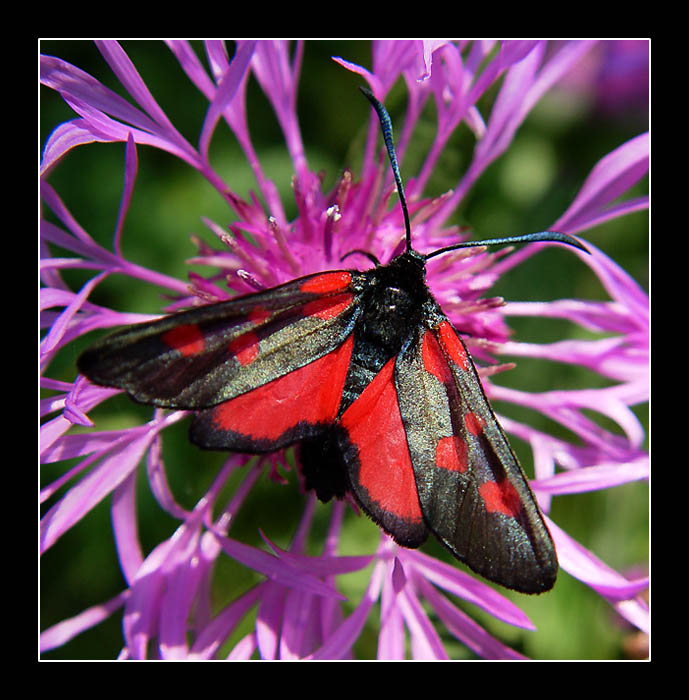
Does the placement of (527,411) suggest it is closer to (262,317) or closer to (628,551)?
(628,551)

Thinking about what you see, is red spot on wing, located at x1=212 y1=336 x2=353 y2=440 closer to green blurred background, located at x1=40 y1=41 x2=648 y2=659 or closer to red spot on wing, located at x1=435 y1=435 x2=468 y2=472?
red spot on wing, located at x1=435 y1=435 x2=468 y2=472

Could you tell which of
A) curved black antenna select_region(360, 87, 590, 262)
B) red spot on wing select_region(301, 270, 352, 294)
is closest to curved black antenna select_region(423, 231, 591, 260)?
curved black antenna select_region(360, 87, 590, 262)

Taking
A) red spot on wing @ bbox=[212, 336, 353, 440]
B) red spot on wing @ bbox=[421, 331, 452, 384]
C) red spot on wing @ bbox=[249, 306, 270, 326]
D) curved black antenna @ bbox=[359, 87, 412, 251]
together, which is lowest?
red spot on wing @ bbox=[212, 336, 353, 440]

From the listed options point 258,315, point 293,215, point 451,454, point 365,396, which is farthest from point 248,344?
point 293,215

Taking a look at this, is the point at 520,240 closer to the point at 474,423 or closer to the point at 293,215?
the point at 474,423

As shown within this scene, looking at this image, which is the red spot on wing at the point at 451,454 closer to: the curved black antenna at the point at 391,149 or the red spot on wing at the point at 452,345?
the red spot on wing at the point at 452,345
